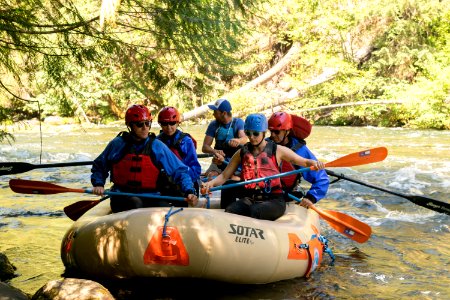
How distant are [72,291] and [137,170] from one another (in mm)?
1304

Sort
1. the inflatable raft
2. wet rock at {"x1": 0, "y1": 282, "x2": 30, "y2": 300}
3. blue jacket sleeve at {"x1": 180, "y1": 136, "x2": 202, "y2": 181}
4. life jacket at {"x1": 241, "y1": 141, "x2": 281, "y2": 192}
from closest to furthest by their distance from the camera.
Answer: wet rock at {"x1": 0, "y1": 282, "x2": 30, "y2": 300} → the inflatable raft → life jacket at {"x1": 241, "y1": 141, "x2": 281, "y2": 192} → blue jacket sleeve at {"x1": 180, "y1": 136, "x2": 202, "y2": 181}

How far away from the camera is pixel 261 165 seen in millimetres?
4801

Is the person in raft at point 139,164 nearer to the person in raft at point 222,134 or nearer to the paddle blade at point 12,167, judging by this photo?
the paddle blade at point 12,167

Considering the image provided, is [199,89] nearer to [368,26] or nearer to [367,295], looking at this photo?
[367,295]

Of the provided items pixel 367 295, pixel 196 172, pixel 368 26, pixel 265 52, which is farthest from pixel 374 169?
pixel 368 26

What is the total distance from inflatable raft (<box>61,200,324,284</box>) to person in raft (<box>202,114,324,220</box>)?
36 centimetres

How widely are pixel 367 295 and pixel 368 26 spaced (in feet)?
68.6

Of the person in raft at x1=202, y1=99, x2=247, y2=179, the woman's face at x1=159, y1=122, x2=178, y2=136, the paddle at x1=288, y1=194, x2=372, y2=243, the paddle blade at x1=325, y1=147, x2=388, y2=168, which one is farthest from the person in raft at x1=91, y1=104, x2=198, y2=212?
the person in raft at x1=202, y1=99, x2=247, y2=179

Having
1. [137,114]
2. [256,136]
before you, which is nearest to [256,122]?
[256,136]

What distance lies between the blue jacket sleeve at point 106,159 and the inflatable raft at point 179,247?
14.7 inches

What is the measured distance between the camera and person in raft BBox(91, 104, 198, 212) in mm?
4496

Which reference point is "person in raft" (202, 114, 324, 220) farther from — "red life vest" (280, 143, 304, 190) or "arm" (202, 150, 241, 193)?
"red life vest" (280, 143, 304, 190)

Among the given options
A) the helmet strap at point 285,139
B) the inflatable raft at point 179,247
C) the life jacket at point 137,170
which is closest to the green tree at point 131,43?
the life jacket at point 137,170

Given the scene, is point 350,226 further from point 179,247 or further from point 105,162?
point 105,162
